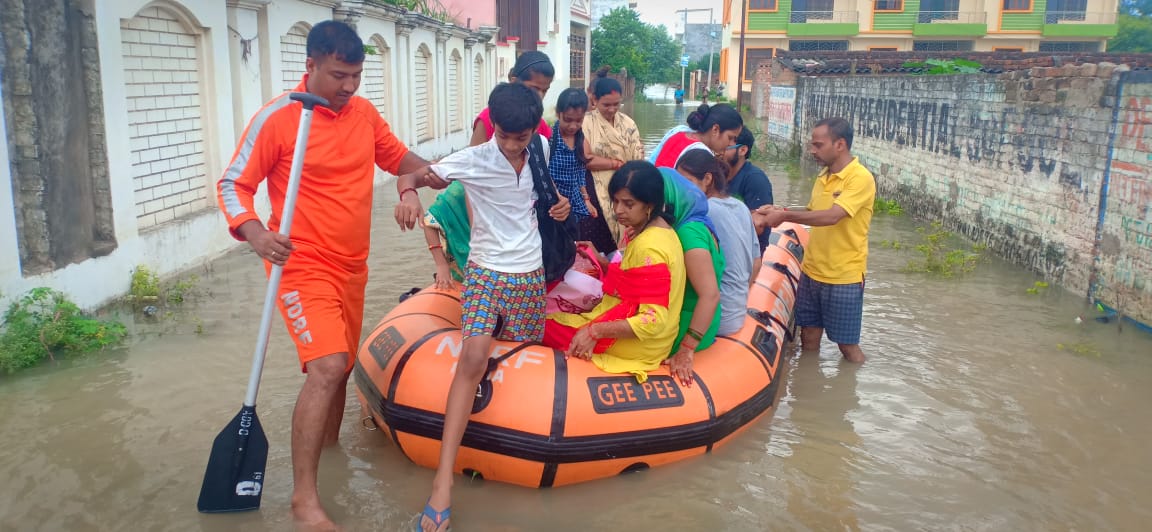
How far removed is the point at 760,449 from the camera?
4047 millimetres

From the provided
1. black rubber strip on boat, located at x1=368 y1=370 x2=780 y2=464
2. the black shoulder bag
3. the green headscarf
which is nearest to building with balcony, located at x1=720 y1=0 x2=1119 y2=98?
the green headscarf

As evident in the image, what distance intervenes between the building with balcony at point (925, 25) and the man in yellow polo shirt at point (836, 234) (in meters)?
31.8

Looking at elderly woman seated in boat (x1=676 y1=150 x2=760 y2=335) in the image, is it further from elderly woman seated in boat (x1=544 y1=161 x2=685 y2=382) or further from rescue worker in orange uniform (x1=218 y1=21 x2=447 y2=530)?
rescue worker in orange uniform (x1=218 y1=21 x2=447 y2=530)

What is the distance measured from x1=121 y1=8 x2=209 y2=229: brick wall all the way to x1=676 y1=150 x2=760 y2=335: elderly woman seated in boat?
4.44 m

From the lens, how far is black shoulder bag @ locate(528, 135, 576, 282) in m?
3.54

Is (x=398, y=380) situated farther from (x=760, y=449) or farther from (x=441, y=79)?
(x=441, y=79)

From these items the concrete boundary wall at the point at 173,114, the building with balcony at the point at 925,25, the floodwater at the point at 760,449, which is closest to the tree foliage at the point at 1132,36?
the building with balcony at the point at 925,25

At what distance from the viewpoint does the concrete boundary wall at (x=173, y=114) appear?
216 inches

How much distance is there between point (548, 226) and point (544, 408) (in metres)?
0.82

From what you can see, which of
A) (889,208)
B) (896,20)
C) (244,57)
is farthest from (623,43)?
(244,57)

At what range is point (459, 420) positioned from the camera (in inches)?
128

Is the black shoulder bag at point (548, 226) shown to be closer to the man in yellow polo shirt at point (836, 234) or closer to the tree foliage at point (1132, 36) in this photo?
the man in yellow polo shirt at point (836, 234)

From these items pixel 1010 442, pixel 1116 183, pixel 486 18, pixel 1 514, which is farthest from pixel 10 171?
pixel 486 18

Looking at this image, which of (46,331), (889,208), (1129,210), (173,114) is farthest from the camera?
(889,208)
